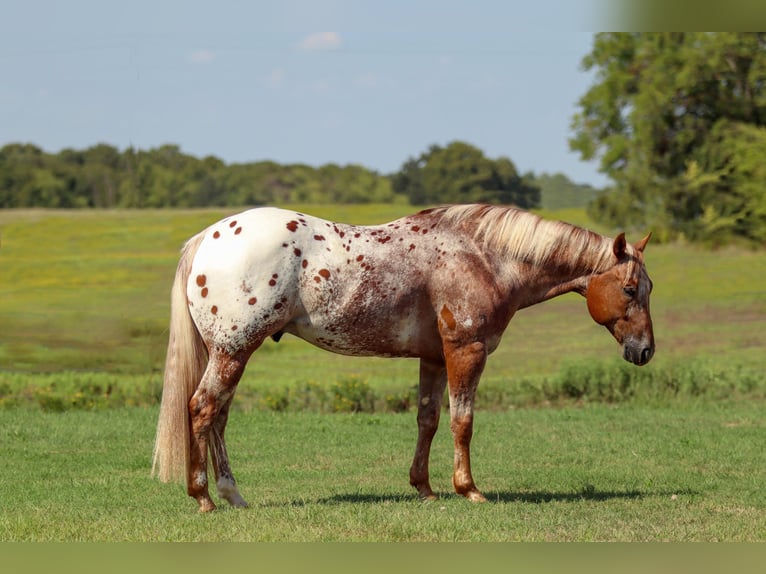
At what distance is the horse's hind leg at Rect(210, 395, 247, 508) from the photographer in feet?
22.3

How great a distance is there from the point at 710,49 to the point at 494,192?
5310mm

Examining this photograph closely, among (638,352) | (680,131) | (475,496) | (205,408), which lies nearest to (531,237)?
(638,352)

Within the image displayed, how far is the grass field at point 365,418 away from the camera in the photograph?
6.46m

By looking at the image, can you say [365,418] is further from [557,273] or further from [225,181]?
[225,181]

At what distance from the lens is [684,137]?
19578 millimetres

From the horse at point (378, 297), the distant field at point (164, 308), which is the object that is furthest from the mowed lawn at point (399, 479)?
the distant field at point (164, 308)

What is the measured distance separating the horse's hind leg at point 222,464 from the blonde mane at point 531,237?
88.0 inches

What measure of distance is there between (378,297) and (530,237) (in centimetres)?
133

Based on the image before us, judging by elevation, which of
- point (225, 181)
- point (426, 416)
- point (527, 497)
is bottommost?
point (527, 497)

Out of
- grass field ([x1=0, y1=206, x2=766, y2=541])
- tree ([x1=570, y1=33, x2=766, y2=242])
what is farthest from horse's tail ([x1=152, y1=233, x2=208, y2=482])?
tree ([x1=570, y1=33, x2=766, y2=242])

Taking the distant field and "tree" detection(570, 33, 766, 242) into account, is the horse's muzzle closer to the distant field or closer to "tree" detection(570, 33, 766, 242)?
the distant field

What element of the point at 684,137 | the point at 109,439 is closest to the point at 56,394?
the point at 109,439

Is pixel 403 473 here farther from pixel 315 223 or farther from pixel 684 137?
pixel 684 137

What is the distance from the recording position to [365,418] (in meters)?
11.8
